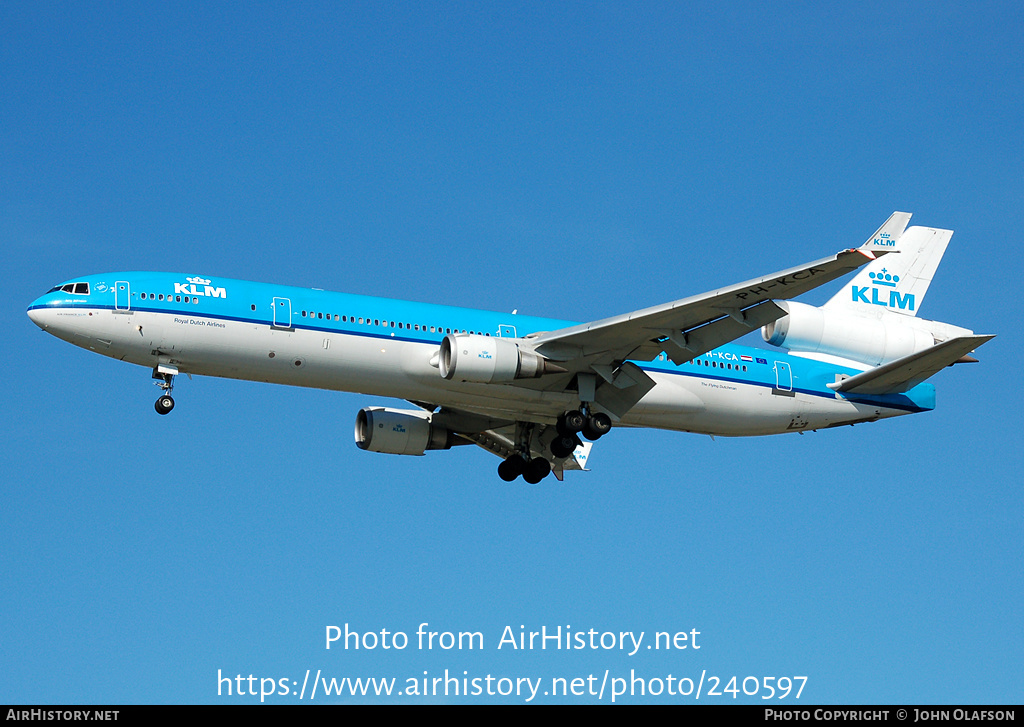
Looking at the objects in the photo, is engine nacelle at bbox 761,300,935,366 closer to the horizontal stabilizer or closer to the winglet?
the horizontal stabilizer

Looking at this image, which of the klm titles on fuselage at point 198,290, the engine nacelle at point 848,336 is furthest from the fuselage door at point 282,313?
the engine nacelle at point 848,336

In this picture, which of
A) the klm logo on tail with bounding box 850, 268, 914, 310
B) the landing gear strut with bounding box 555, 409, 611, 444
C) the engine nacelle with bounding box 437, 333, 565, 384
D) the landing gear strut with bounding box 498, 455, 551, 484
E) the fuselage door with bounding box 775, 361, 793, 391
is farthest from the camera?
the landing gear strut with bounding box 498, 455, 551, 484

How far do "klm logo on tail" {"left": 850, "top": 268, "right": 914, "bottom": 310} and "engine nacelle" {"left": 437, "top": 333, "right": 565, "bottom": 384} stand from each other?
1234 cm

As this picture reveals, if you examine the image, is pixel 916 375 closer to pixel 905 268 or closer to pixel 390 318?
pixel 905 268

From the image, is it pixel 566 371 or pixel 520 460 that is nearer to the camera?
pixel 566 371

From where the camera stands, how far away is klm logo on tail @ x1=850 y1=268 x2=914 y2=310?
135ft

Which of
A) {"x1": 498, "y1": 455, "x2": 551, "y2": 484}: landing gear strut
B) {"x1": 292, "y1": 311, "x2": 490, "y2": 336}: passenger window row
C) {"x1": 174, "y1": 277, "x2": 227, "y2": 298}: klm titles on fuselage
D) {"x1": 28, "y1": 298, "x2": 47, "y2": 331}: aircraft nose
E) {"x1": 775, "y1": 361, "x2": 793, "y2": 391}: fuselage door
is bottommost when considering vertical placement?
{"x1": 498, "y1": 455, "x2": 551, "y2": 484}: landing gear strut

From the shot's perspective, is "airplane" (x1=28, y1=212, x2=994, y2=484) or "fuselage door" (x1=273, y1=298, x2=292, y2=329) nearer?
"airplane" (x1=28, y1=212, x2=994, y2=484)

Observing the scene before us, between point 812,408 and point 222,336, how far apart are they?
61.4 ft

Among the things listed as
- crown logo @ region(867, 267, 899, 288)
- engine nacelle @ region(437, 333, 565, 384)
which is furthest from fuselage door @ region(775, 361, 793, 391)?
engine nacelle @ region(437, 333, 565, 384)

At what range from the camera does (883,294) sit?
4131 centimetres
